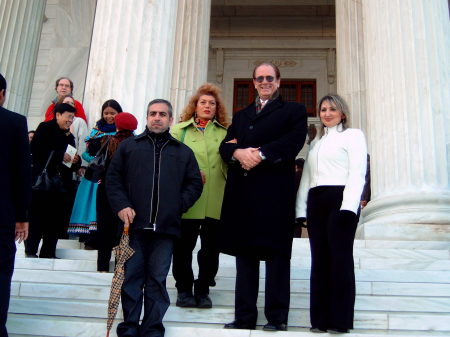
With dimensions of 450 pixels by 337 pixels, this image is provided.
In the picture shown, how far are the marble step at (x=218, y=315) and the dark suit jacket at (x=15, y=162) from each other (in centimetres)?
118

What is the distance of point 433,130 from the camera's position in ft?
25.9

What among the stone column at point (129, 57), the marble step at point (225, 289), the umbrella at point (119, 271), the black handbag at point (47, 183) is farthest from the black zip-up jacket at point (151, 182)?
the stone column at point (129, 57)

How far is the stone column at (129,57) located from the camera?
7.76 meters

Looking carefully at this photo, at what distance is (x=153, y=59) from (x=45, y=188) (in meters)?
2.80

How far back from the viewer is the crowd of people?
4066 mm

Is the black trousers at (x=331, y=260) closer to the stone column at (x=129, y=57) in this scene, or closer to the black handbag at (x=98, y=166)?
the black handbag at (x=98, y=166)

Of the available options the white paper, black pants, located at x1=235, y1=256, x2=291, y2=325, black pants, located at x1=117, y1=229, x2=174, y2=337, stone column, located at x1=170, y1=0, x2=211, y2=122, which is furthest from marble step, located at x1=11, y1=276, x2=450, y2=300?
stone column, located at x1=170, y1=0, x2=211, y2=122

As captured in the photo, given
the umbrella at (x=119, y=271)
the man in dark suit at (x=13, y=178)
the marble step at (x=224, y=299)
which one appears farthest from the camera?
the marble step at (x=224, y=299)

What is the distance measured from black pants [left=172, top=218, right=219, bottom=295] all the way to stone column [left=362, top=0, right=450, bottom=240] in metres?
3.36

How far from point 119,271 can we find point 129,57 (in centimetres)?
442

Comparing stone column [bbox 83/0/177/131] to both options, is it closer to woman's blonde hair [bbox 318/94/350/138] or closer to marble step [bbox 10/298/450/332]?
marble step [bbox 10/298/450/332]

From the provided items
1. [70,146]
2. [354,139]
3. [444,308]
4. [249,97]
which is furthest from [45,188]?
[249,97]

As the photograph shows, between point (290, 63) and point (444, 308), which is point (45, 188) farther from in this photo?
point (290, 63)

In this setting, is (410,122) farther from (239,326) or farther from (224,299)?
(239,326)
